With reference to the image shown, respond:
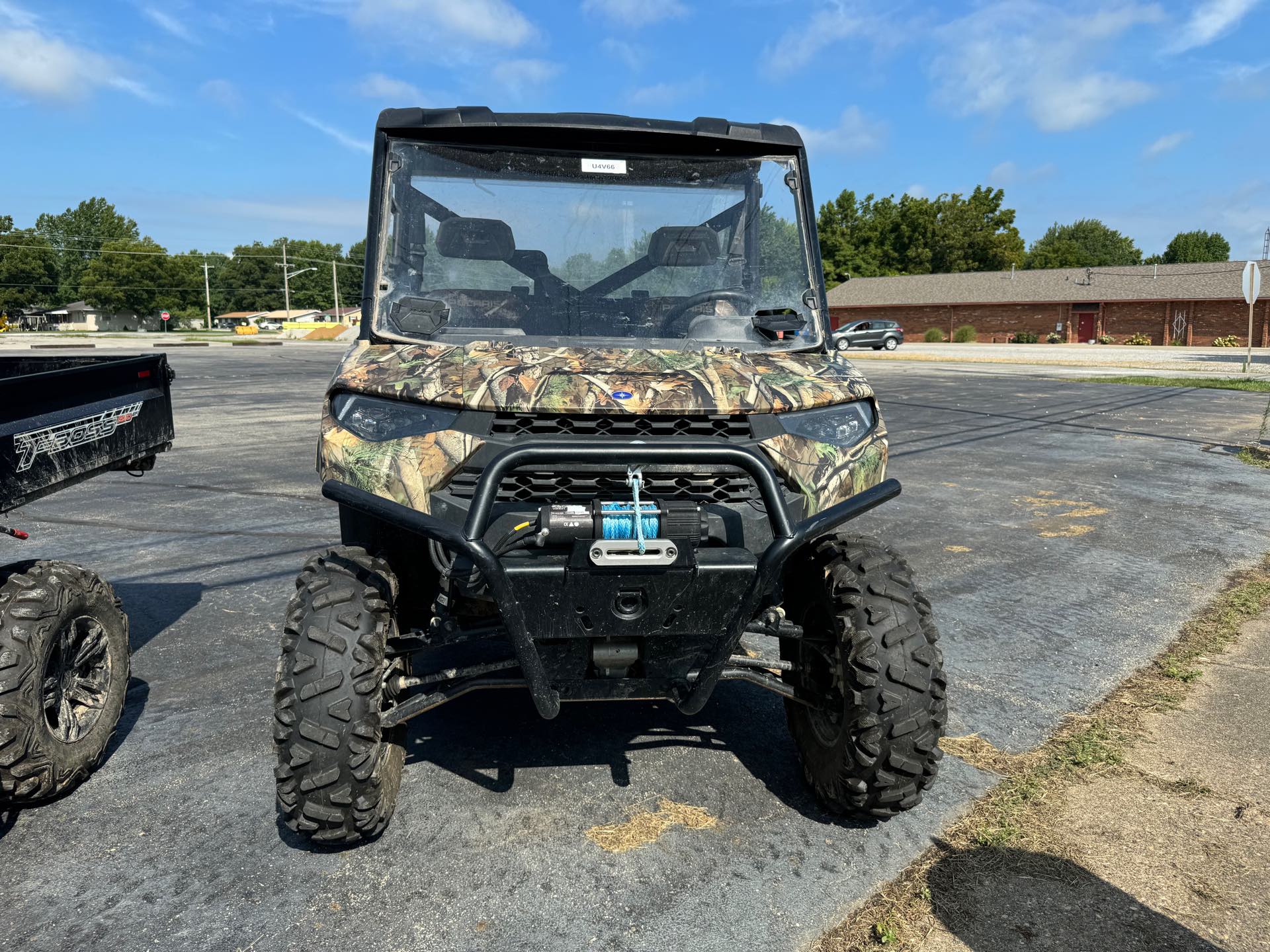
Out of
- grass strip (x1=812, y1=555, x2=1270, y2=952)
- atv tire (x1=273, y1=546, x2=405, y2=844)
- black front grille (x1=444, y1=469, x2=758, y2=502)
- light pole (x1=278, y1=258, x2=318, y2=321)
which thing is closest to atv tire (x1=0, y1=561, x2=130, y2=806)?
atv tire (x1=273, y1=546, x2=405, y2=844)

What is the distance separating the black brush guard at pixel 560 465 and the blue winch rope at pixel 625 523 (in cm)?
13

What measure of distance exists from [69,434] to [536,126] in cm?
210

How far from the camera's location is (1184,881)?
296 centimetres

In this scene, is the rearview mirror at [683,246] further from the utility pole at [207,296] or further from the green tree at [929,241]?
the utility pole at [207,296]

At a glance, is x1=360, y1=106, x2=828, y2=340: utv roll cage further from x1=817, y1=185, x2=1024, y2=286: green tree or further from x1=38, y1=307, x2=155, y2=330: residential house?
x1=38, y1=307, x2=155, y2=330: residential house

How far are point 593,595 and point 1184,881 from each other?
205 cm

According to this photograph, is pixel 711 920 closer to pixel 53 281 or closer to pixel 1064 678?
pixel 1064 678

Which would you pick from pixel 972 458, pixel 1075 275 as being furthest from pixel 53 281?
pixel 972 458

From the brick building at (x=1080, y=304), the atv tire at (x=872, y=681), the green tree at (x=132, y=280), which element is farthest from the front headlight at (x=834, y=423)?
the green tree at (x=132, y=280)

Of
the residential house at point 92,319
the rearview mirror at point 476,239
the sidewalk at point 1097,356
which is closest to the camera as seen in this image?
the rearview mirror at point 476,239

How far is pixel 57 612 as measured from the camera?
10.6 ft

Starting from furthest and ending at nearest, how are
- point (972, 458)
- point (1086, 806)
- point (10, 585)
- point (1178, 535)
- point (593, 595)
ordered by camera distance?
point (972, 458)
point (1178, 535)
point (1086, 806)
point (10, 585)
point (593, 595)

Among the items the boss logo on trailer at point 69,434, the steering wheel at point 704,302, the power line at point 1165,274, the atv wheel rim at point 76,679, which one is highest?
the power line at point 1165,274

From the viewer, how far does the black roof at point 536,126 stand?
3.53 m
